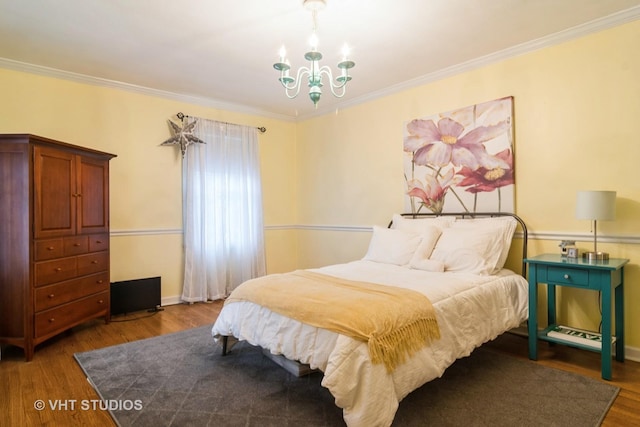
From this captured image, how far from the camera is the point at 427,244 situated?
3.16 meters

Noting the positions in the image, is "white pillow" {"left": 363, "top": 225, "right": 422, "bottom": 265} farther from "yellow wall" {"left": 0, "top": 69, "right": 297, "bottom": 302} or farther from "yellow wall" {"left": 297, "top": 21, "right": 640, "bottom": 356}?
"yellow wall" {"left": 0, "top": 69, "right": 297, "bottom": 302}

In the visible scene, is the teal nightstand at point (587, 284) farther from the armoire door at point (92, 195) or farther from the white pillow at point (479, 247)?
the armoire door at point (92, 195)

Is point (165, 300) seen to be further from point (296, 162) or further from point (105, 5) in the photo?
point (105, 5)

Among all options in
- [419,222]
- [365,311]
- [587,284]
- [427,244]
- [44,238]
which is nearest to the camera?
[365,311]

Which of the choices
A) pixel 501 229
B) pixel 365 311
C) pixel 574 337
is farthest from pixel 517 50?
pixel 365 311

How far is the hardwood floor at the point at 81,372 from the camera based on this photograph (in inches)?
76.5

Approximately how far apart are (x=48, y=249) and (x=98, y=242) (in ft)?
1.86

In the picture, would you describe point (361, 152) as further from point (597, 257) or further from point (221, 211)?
point (597, 257)

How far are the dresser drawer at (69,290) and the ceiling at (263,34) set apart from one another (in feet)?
6.66

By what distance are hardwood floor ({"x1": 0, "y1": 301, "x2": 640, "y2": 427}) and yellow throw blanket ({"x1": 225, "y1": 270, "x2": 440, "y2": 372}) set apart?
40.4 inches

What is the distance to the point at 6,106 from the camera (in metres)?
3.32

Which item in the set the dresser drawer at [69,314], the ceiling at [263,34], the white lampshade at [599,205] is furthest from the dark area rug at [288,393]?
the ceiling at [263,34]

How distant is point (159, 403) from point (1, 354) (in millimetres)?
1678

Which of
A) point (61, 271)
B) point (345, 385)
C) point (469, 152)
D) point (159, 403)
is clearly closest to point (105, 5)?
point (61, 271)
